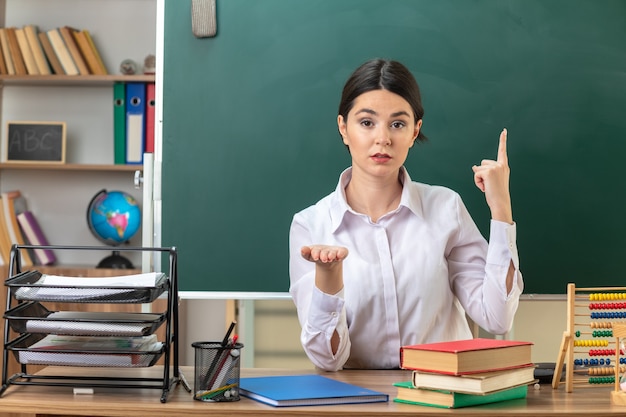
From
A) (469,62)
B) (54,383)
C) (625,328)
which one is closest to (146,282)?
(54,383)

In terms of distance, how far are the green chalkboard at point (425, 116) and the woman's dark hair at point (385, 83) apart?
15.0 inches

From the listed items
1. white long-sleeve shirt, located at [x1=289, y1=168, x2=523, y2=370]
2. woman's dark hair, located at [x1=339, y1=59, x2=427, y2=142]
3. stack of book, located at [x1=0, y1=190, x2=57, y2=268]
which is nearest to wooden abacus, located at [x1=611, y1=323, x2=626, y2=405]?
white long-sleeve shirt, located at [x1=289, y1=168, x2=523, y2=370]

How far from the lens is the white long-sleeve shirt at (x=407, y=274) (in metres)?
2.13

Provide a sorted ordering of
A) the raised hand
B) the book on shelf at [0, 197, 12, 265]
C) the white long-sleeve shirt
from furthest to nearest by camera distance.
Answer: the book on shelf at [0, 197, 12, 265], the white long-sleeve shirt, the raised hand

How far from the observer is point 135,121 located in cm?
401

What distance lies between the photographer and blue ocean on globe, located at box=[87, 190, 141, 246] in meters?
4.09

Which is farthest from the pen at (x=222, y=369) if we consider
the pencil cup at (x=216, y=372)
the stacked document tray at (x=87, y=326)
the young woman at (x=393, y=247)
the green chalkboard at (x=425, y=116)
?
the green chalkboard at (x=425, y=116)

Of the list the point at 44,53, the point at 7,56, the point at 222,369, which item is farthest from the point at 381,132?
the point at 7,56

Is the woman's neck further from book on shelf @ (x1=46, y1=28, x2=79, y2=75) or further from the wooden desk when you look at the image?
book on shelf @ (x1=46, y1=28, x2=79, y2=75)

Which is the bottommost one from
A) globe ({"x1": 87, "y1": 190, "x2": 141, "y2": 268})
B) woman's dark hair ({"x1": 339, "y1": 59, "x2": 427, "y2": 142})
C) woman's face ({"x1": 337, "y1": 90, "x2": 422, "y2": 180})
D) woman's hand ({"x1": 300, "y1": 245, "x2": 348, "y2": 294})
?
woman's hand ({"x1": 300, "y1": 245, "x2": 348, "y2": 294})

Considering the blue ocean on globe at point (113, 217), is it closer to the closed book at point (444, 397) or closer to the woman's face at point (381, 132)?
the woman's face at point (381, 132)

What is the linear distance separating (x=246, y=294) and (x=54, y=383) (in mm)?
1057

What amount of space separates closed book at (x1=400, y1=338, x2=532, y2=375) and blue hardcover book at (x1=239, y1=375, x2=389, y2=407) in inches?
3.9

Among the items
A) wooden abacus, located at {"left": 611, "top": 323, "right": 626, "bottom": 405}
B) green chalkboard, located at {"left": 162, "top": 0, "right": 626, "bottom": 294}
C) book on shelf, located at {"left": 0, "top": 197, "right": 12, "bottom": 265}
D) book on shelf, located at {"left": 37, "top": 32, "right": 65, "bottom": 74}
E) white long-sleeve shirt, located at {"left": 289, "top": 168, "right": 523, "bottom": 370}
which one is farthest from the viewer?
book on shelf, located at {"left": 37, "top": 32, "right": 65, "bottom": 74}
